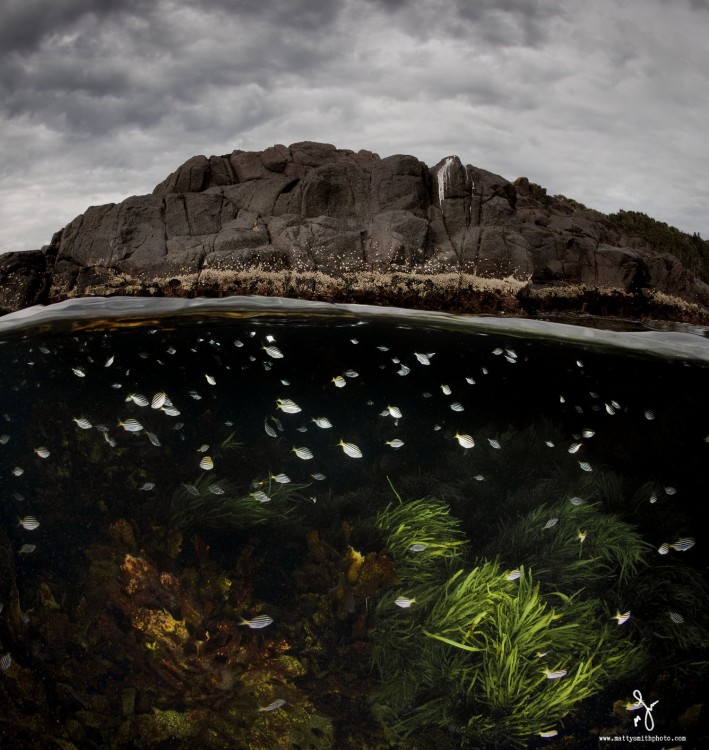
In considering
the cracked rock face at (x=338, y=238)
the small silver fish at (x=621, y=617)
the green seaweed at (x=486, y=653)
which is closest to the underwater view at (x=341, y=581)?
the green seaweed at (x=486, y=653)

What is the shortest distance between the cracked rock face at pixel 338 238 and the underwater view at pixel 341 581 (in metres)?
1.60

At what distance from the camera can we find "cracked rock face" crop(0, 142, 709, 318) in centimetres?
1089

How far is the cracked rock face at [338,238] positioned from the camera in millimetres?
10891

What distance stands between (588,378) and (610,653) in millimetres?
9397

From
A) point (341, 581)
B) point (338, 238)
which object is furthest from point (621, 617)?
point (338, 238)

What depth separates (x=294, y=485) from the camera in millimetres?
7016

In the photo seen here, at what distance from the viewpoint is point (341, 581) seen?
18.8 ft

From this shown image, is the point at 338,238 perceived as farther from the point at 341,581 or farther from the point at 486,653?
the point at 486,653

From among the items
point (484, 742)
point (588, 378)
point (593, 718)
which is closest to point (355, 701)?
point (484, 742)

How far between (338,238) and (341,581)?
7080 mm

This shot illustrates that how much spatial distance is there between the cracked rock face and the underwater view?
5.25 ft

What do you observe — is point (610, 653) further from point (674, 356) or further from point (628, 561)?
point (674, 356)

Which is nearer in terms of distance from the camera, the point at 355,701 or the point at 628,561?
the point at 355,701

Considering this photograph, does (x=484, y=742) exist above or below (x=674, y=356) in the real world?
below
